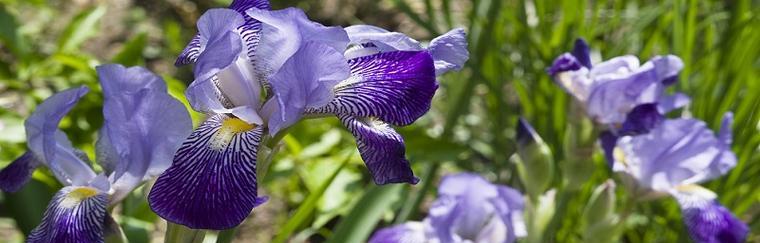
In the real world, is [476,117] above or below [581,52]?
below

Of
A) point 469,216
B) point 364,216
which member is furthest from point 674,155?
point 364,216

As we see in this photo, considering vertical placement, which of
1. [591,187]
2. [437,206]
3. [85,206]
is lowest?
[591,187]

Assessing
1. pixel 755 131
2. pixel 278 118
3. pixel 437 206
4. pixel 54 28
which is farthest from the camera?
pixel 54 28

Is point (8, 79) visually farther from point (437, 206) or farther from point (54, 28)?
point (54, 28)

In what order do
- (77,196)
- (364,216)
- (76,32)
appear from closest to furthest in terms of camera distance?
(77,196) → (364,216) → (76,32)

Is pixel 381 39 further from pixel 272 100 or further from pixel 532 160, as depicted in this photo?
pixel 532 160

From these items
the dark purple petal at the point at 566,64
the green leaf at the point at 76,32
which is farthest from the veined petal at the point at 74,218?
the green leaf at the point at 76,32

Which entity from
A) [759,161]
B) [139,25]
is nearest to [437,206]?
[759,161]
